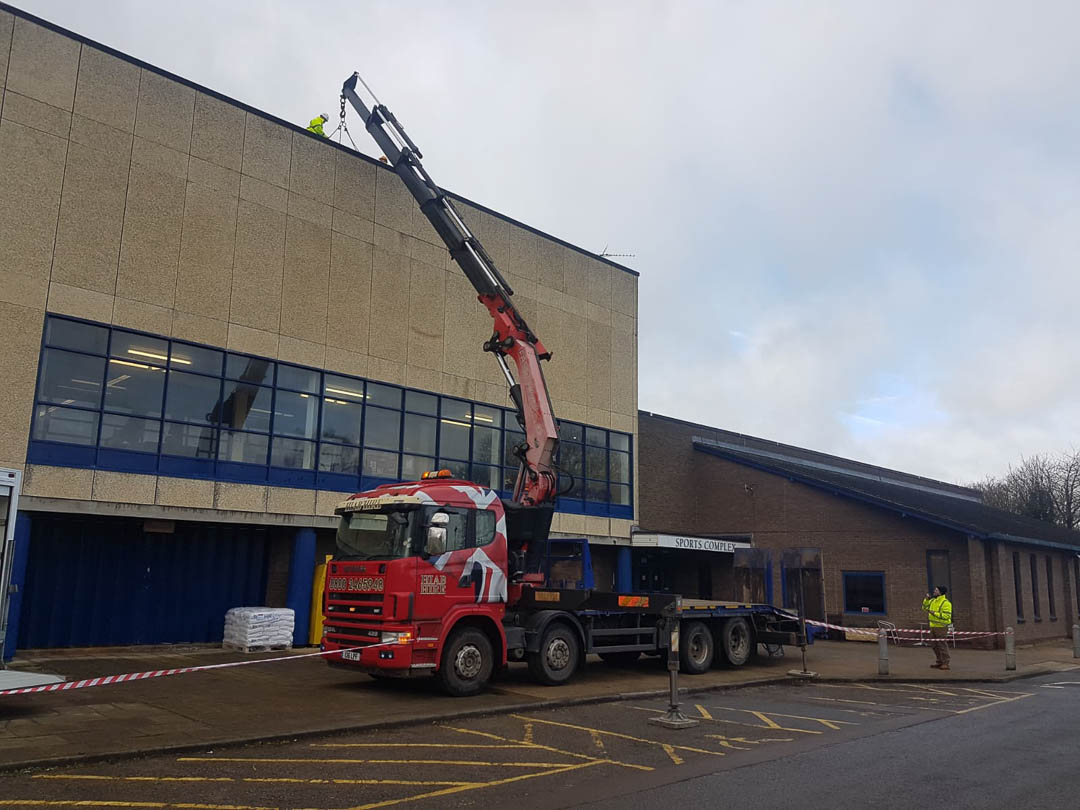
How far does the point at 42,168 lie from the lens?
54.4ft

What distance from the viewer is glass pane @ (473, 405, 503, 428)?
23891 mm

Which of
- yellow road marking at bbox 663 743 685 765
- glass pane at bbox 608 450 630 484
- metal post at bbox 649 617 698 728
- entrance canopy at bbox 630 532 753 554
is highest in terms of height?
glass pane at bbox 608 450 630 484

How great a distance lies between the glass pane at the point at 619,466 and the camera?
27.5 metres

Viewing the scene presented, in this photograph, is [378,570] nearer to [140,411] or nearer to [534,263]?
[140,411]

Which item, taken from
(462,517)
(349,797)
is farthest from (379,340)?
(349,797)

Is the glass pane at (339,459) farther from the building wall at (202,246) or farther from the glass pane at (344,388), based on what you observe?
the glass pane at (344,388)

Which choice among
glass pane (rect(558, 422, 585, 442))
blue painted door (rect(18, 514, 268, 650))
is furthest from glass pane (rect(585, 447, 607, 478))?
blue painted door (rect(18, 514, 268, 650))

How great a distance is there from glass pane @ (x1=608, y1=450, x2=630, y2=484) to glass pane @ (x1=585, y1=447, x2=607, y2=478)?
12.0 inches

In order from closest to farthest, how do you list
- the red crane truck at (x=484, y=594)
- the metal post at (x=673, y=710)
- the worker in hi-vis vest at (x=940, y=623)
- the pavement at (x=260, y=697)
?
the pavement at (x=260, y=697)
the metal post at (x=673, y=710)
the red crane truck at (x=484, y=594)
the worker in hi-vis vest at (x=940, y=623)

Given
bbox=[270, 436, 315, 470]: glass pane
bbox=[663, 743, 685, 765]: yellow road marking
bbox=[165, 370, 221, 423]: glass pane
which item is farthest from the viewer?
bbox=[270, 436, 315, 470]: glass pane

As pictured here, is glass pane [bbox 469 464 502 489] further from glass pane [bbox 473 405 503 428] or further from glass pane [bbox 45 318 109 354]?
glass pane [bbox 45 318 109 354]

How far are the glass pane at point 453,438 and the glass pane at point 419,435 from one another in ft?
0.85

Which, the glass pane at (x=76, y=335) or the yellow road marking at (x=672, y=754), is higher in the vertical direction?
the glass pane at (x=76, y=335)

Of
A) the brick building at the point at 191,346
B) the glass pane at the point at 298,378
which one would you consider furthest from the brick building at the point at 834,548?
the glass pane at the point at 298,378
